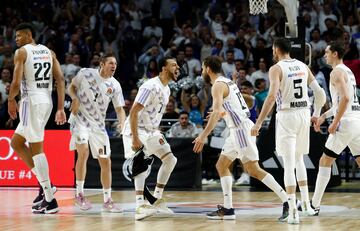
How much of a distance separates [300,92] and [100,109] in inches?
125

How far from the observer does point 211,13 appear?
2402 cm

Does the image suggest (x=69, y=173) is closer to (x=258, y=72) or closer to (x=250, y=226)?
(x=258, y=72)

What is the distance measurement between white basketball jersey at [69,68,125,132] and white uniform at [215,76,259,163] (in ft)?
6.86

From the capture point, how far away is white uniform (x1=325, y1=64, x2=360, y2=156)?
39.4ft

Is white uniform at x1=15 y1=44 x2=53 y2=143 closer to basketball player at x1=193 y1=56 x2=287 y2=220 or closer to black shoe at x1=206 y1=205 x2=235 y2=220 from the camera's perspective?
basketball player at x1=193 y1=56 x2=287 y2=220

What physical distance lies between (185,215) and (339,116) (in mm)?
2487

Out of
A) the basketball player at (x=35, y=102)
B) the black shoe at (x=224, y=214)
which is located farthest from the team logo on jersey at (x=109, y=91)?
the black shoe at (x=224, y=214)

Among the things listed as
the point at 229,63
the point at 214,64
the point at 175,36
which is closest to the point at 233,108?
the point at 214,64

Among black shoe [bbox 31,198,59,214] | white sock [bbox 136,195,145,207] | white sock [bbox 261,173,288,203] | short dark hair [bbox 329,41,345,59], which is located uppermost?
short dark hair [bbox 329,41,345,59]

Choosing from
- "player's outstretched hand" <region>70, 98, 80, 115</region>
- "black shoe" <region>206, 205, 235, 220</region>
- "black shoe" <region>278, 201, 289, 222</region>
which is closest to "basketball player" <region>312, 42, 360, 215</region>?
"black shoe" <region>278, 201, 289, 222</region>

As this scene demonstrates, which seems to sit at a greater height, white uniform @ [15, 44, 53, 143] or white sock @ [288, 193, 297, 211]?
white uniform @ [15, 44, 53, 143]

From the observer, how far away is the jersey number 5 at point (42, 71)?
12.5 m

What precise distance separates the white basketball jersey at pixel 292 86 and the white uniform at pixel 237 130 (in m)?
0.52

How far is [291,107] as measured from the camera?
454 inches
